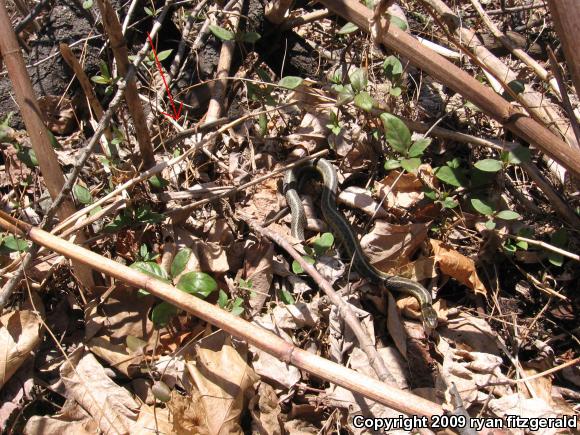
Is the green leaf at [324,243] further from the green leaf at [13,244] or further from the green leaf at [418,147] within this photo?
the green leaf at [13,244]

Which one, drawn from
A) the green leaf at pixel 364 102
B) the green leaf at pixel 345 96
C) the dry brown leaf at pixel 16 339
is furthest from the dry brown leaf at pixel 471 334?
the dry brown leaf at pixel 16 339

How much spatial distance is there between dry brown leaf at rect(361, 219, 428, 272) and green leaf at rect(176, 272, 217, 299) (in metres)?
1.35

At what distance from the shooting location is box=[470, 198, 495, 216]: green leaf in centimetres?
325

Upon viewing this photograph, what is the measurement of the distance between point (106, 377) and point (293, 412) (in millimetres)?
1113

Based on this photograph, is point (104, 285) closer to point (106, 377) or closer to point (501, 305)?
point (106, 377)

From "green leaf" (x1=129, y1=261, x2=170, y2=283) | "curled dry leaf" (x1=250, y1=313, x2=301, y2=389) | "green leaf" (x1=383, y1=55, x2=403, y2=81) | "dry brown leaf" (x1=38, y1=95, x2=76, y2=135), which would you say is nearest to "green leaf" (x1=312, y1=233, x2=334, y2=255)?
"curled dry leaf" (x1=250, y1=313, x2=301, y2=389)

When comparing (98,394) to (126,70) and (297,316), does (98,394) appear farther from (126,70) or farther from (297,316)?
(126,70)

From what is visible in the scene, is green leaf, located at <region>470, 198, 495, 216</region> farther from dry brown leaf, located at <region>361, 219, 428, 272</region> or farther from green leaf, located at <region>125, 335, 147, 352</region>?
green leaf, located at <region>125, 335, 147, 352</region>

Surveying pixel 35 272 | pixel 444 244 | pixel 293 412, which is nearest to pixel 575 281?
pixel 444 244

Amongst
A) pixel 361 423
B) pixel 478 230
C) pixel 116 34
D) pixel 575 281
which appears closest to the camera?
pixel 116 34

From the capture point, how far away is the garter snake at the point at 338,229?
3.30 meters

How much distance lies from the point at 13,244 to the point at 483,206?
2.92 m

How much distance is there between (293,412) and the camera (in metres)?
2.83

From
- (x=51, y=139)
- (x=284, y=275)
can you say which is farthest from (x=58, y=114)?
(x=284, y=275)
